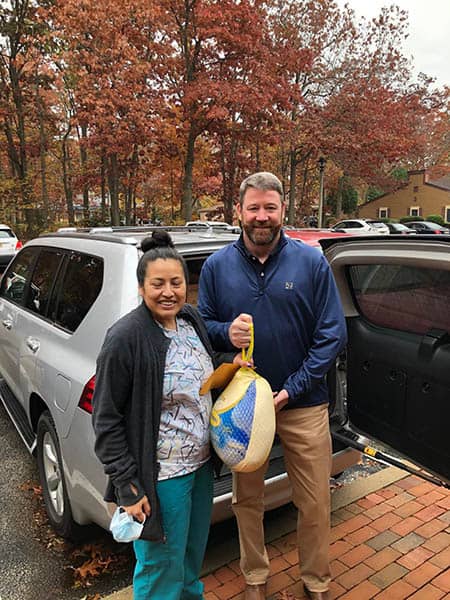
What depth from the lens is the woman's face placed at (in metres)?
1.75

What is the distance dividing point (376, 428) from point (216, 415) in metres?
1.17

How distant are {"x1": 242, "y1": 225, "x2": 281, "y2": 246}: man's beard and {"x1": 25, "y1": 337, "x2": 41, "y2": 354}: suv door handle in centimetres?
167

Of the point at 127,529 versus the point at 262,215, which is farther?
the point at 262,215

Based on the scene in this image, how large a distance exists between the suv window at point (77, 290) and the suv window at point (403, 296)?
1447 millimetres

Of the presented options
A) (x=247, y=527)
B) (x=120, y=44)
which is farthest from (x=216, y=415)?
(x=120, y=44)

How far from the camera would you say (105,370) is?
164 cm

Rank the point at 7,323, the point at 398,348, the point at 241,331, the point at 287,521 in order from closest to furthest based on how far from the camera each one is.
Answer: the point at 241,331, the point at 398,348, the point at 287,521, the point at 7,323

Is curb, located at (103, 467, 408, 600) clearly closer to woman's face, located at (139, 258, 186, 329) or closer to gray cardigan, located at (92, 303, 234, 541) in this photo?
gray cardigan, located at (92, 303, 234, 541)

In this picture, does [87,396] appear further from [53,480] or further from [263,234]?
[263,234]

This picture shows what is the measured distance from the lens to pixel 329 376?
107 inches

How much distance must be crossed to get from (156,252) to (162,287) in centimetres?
13

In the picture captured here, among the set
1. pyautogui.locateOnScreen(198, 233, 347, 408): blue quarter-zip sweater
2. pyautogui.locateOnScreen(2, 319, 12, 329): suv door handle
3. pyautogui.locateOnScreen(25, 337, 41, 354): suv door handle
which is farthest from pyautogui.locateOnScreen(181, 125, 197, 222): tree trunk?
pyautogui.locateOnScreen(198, 233, 347, 408): blue quarter-zip sweater

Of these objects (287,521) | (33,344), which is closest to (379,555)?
(287,521)

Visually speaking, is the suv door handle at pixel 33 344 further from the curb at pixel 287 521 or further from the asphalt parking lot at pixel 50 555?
the curb at pixel 287 521
